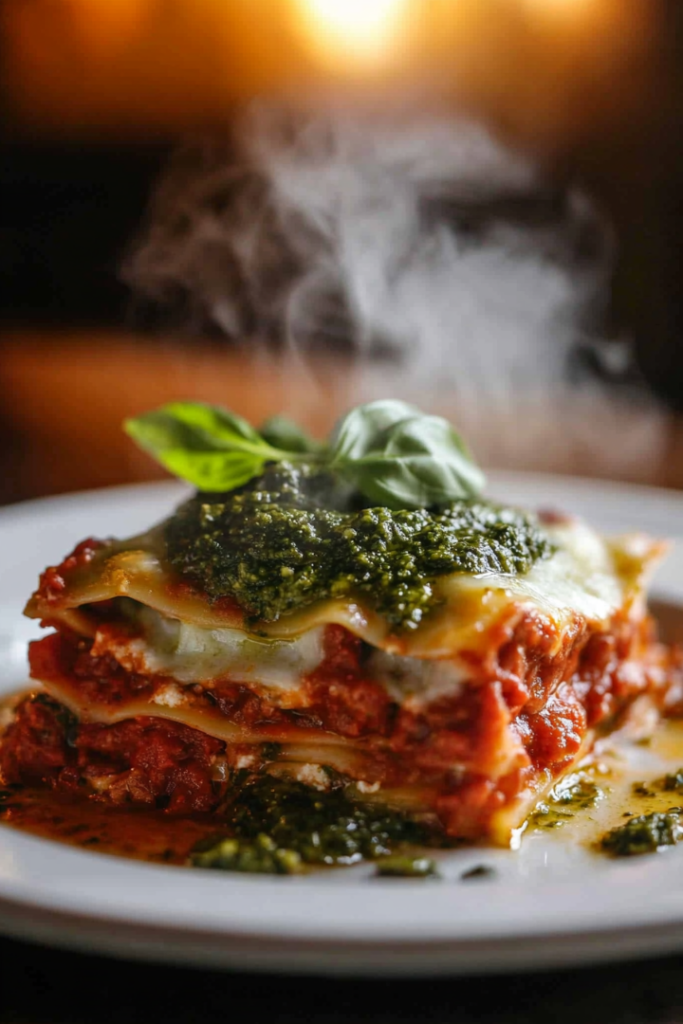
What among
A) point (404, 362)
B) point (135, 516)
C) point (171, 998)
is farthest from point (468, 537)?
point (404, 362)

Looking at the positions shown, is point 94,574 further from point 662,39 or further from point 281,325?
point 662,39

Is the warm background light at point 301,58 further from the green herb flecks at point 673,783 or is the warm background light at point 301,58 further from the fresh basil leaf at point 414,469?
the green herb flecks at point 673,783

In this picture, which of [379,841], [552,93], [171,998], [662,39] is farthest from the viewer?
[552,93]

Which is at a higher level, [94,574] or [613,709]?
[94,574]

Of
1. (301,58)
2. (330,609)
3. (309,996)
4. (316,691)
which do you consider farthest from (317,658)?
(301,58)

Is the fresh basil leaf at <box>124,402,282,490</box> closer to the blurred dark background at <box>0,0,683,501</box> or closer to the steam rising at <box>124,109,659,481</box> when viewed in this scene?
the steam rising at <box>124,109,659,481</box>

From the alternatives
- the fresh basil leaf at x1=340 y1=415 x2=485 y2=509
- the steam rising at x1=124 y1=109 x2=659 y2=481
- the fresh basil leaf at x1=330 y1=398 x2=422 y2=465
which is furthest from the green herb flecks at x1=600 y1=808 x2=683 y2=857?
the steam rising at x1=124 y1=109 x2=659 y2=481

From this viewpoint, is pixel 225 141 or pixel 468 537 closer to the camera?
pixel 468 537
